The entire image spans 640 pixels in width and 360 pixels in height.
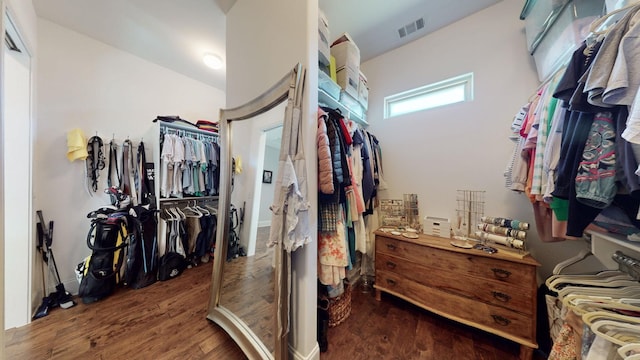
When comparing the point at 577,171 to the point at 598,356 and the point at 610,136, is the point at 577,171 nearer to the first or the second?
the point at 610,136

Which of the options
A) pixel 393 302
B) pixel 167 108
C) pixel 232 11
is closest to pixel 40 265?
pixel 167 108

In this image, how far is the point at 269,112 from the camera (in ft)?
4.33

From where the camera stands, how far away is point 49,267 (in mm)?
1752

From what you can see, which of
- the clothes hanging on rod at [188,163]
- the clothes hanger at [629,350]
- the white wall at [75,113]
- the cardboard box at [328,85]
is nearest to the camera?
the clothes hanger at [629,350]

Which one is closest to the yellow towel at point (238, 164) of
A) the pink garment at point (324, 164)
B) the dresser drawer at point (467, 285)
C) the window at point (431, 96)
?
the pink garment at point (324, 164)

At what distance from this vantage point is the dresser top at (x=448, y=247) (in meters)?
1.20

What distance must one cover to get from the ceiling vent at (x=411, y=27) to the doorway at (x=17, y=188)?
3294mm

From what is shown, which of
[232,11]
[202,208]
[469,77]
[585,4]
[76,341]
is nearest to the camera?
[585,4]

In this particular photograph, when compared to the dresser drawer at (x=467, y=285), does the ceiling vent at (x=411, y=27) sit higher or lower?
higher

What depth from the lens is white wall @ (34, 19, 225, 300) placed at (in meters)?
1.80

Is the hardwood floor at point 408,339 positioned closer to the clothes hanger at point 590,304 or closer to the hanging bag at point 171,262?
the clothes hanger at point 590,304

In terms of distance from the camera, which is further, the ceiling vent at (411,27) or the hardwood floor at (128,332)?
the ceiling vent at (411,27)

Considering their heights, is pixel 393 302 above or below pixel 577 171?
below

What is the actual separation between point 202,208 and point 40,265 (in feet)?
4.45
